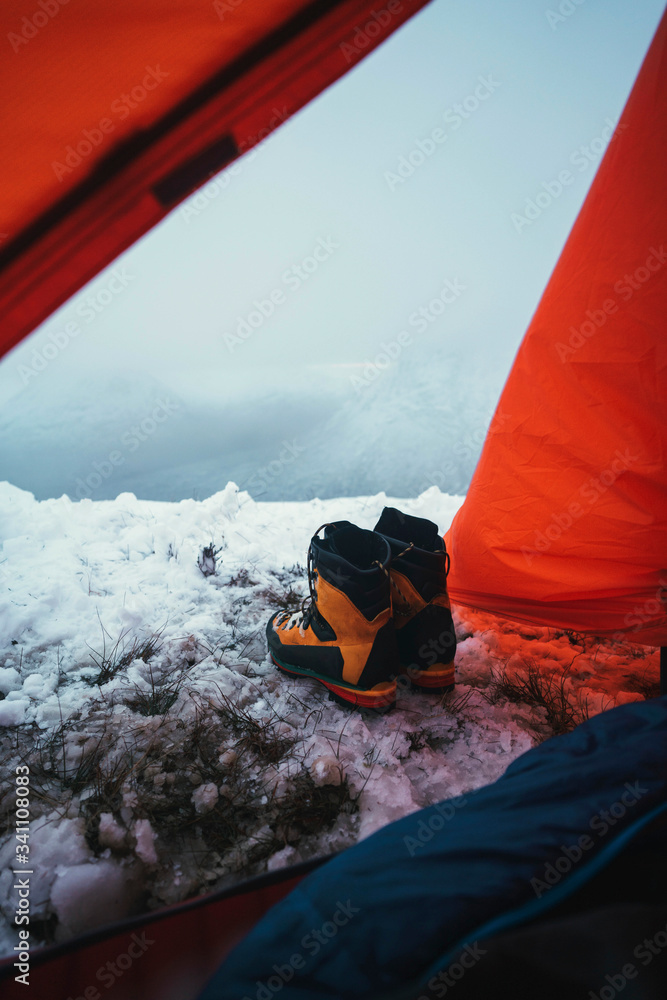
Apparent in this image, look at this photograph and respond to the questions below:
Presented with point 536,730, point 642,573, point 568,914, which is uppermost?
point 642,573

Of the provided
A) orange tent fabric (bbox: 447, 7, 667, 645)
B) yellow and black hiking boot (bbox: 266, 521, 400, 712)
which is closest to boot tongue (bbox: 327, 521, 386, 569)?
yellow and black hiking boot (bbox: 266, 521, 400, 712)

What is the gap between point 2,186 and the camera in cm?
70

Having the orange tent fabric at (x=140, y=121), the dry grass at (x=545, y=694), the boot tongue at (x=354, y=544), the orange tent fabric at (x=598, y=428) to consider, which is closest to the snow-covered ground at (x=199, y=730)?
the dry grass at (x=545, y=694)

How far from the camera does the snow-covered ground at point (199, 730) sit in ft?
2.55

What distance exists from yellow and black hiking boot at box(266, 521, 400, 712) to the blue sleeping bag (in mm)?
507

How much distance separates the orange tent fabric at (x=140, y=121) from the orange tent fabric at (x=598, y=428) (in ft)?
2.54

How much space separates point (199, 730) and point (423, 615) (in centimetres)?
70

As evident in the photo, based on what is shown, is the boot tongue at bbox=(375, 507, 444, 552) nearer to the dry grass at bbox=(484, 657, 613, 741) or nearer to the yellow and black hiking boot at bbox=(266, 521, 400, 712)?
the yellow and black hiking boot at bbox=(266, 521, 400, 712)

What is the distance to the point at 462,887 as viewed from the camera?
19.3 inches

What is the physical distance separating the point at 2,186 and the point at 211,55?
1.43ft

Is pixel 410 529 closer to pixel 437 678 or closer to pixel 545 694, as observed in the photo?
pixel 437 678

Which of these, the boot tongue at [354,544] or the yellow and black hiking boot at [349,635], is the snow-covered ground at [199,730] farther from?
the boot tongue at [354,544]

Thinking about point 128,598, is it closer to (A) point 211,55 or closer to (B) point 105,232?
(B) point 105,232

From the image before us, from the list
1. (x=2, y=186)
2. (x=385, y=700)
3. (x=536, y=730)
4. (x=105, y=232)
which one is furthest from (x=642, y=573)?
(x=2, y=186)
